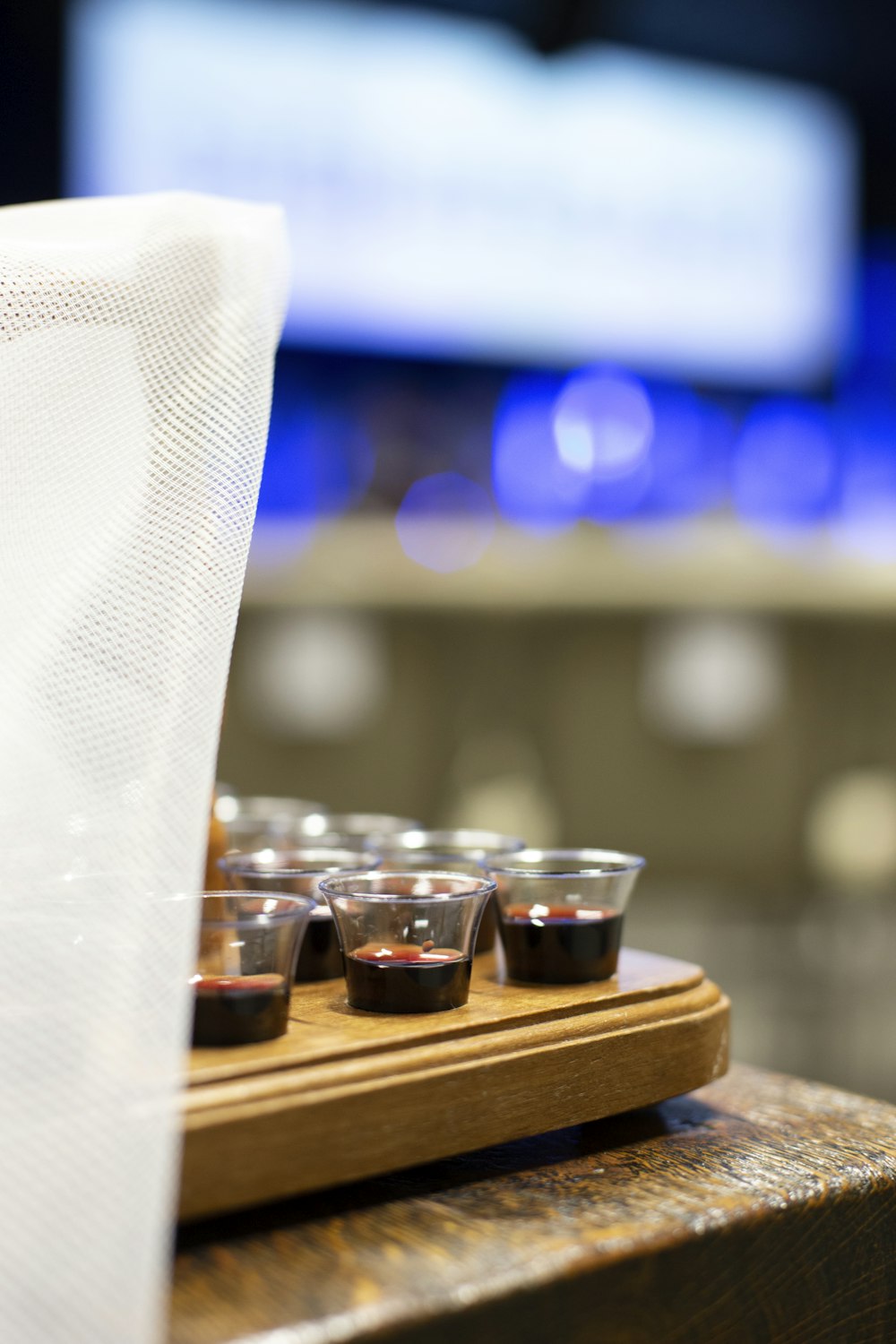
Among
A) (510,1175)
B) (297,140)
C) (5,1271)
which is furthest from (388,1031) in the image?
(297,140)

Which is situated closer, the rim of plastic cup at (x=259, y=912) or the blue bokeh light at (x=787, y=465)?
the rim of plastic cup at (x=259, y=912)

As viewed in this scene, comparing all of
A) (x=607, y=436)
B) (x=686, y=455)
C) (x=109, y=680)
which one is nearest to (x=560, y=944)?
(x=109, y=680)

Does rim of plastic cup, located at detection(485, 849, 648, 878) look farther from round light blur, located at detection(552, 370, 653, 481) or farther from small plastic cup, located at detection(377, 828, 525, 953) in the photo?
round light blur, located at detection(552, 370, 653, 481)

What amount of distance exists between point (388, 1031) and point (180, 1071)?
100mm

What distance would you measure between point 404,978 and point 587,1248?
0.45 feet

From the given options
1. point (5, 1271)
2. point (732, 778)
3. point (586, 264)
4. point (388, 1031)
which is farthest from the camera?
point (586, 264)

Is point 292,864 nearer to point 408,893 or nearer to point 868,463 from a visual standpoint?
point 408,893

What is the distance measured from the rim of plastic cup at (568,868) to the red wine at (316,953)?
0.30 feet

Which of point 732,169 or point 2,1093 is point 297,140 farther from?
point 2,1093

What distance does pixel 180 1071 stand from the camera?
0.44m

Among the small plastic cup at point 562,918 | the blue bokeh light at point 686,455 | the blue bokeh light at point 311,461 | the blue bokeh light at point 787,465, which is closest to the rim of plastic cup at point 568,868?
the small plastic cup at point 562,918

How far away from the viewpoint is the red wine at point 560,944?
0.61 meters

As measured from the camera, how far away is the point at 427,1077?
0.49m

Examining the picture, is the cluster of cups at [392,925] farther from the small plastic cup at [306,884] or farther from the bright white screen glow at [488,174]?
the bright white screen glow at [488,174]
